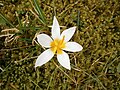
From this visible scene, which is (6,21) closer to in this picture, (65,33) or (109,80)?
(65,33)

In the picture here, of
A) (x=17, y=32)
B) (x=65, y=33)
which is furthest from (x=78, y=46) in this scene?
(x=17, y=32)

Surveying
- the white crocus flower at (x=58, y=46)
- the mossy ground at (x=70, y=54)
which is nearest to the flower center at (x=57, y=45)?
the white crocus flower at (x=58, y=46)

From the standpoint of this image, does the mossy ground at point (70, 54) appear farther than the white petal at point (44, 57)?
Yes

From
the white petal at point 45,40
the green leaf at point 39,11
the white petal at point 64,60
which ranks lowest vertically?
the white petal at point 64,60

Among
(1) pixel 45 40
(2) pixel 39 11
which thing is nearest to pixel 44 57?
(1) pixel 45 40

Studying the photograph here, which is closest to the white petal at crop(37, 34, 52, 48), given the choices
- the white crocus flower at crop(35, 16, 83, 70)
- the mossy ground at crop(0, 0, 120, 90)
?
the white crocus flower at crop(35, 16, 83, 70)

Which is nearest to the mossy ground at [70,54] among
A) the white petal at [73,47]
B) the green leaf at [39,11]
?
the green leaf at [39,11]

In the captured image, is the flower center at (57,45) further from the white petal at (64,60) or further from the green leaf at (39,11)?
the green leaf at (39,11)

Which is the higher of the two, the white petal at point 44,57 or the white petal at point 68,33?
the white petal at point 68,33
